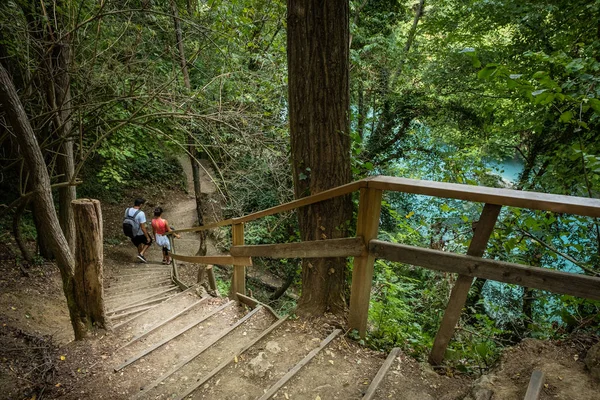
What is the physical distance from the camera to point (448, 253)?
2.08 metres

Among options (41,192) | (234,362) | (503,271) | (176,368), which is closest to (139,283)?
(41,192)

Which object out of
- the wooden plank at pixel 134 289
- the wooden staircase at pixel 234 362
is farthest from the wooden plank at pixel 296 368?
the wooden plank at pixel 134 289

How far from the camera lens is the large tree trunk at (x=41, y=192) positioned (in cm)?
411

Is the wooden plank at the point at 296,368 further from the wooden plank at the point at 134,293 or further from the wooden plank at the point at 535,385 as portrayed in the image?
the wooden plank at the point at 134,293

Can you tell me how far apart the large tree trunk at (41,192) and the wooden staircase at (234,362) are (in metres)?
0.69

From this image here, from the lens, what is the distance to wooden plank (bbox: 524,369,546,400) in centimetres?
179

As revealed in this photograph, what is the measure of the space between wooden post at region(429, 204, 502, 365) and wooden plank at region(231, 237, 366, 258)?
0.69m

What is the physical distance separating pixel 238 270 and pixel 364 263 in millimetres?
2429

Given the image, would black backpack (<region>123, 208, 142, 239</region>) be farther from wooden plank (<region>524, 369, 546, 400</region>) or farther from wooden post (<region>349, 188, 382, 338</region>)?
wooden plank (<region>524, 369, 546, 400</region>)

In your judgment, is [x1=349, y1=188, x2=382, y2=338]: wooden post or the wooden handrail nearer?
the wooden handrail

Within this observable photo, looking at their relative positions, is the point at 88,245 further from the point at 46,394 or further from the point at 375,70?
the point at 375,70

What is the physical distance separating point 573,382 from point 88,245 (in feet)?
14.9

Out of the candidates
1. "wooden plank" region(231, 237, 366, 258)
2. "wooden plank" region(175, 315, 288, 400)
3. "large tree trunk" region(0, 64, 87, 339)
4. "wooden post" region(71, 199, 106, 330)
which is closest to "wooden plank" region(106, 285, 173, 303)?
"large tree trunk" region(0, 64, 87, 339)

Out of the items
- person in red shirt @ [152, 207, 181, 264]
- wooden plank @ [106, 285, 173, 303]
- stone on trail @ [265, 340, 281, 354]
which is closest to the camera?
stone on trail @ [265, 340, 281, 354]
